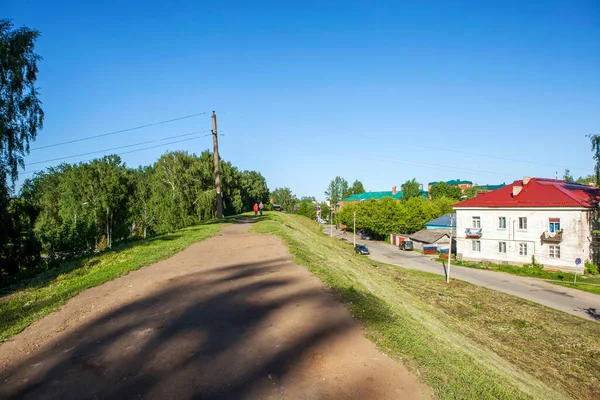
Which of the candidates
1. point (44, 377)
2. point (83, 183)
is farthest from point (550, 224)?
point (83, 183)

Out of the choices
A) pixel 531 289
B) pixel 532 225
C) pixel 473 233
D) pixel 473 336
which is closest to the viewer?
pixel 473 336

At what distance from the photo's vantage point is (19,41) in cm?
1734

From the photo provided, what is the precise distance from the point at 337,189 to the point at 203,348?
131598 millimetres

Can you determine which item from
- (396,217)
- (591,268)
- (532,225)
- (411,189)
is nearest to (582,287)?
(591,268)

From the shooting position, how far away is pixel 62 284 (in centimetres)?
1153

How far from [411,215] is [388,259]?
23.2m

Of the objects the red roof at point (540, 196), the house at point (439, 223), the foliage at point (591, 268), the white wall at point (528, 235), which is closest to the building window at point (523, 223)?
the white wall at point (528, 235)

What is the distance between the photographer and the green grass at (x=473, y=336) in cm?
633

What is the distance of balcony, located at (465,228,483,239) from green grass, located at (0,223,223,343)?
3472 centimetres

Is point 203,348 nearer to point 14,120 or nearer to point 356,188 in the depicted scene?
point 14,120

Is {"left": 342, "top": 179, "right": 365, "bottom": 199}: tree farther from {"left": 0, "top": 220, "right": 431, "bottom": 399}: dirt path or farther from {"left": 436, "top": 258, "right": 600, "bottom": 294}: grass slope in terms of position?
{"left": 0, "top": 220, "right": 431, "bottom": 399}: dirt path

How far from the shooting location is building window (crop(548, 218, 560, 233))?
33656 millimetres

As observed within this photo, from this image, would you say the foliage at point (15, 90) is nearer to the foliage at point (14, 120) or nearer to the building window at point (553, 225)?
the foliage at point (14, 120)

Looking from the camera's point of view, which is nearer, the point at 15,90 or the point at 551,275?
the point at 15,90
